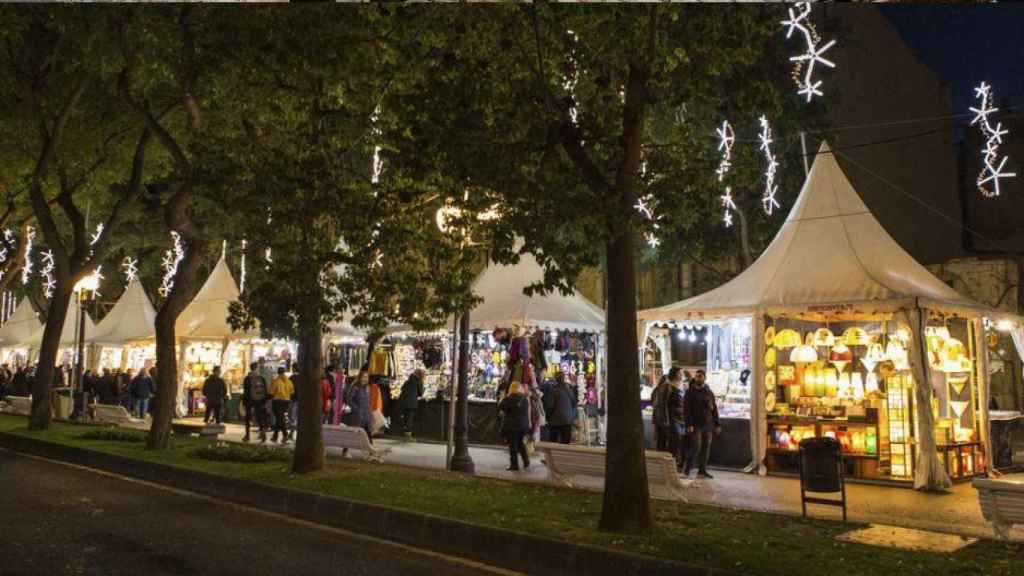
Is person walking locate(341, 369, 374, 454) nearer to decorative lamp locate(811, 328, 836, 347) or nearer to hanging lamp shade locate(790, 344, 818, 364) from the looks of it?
hanging lamp shade locate(790, 344, 818, 364)

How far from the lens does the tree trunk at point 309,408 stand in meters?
13.4

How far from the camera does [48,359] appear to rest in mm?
22672

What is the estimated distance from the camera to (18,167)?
2339cm

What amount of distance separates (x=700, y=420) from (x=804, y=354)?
2.61m

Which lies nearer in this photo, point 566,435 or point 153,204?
point 566,435

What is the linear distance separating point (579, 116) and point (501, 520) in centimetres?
447

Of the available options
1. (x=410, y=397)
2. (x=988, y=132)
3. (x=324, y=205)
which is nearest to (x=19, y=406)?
(x=410, y=397)

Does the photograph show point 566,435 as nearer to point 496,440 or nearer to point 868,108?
point 496,440

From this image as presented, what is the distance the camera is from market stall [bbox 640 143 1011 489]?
1380 cm

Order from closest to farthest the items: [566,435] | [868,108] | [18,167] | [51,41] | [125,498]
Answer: [125,498]
[566,435]
[51,41]
[18,167]
[868,108]

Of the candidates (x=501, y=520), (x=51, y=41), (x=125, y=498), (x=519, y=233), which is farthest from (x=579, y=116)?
(x=51, y=41)

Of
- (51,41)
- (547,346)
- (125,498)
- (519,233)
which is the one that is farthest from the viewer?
(547,346)

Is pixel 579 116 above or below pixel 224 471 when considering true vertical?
above

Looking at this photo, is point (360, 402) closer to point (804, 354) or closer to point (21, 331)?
point (804, 354)
